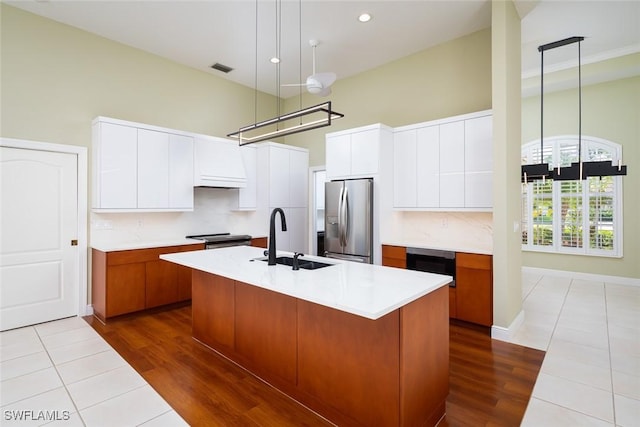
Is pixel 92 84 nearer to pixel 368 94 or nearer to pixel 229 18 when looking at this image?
pixel 229 18

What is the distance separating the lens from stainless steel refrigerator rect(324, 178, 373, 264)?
4477 mm

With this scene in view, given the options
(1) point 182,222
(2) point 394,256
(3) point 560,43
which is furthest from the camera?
(1) point 182,222

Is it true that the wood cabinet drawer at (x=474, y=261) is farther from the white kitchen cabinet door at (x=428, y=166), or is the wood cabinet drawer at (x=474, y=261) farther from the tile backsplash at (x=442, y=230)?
the white kitchen cabinet door at (x=428, y=166)

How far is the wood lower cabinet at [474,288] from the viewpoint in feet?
11.7

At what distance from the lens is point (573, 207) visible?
6.23 m

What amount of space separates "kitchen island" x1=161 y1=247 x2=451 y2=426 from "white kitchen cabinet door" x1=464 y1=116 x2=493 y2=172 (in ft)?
7.07

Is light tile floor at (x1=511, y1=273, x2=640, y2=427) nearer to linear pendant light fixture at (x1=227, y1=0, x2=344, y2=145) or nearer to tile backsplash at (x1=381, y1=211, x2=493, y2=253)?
tile backsplash at (x1=381, y1=211, x2=493, y2=253)

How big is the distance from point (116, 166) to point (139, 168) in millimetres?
263

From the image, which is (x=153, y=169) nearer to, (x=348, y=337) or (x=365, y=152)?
(x=365, y=152)

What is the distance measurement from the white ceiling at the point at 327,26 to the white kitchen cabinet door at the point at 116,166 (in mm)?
1295

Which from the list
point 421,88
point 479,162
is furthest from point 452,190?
point 421,88

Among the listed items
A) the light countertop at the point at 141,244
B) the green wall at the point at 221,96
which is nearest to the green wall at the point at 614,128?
the green wall at the point at 221,96

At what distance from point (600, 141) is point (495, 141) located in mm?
3980

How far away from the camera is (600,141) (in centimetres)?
578
